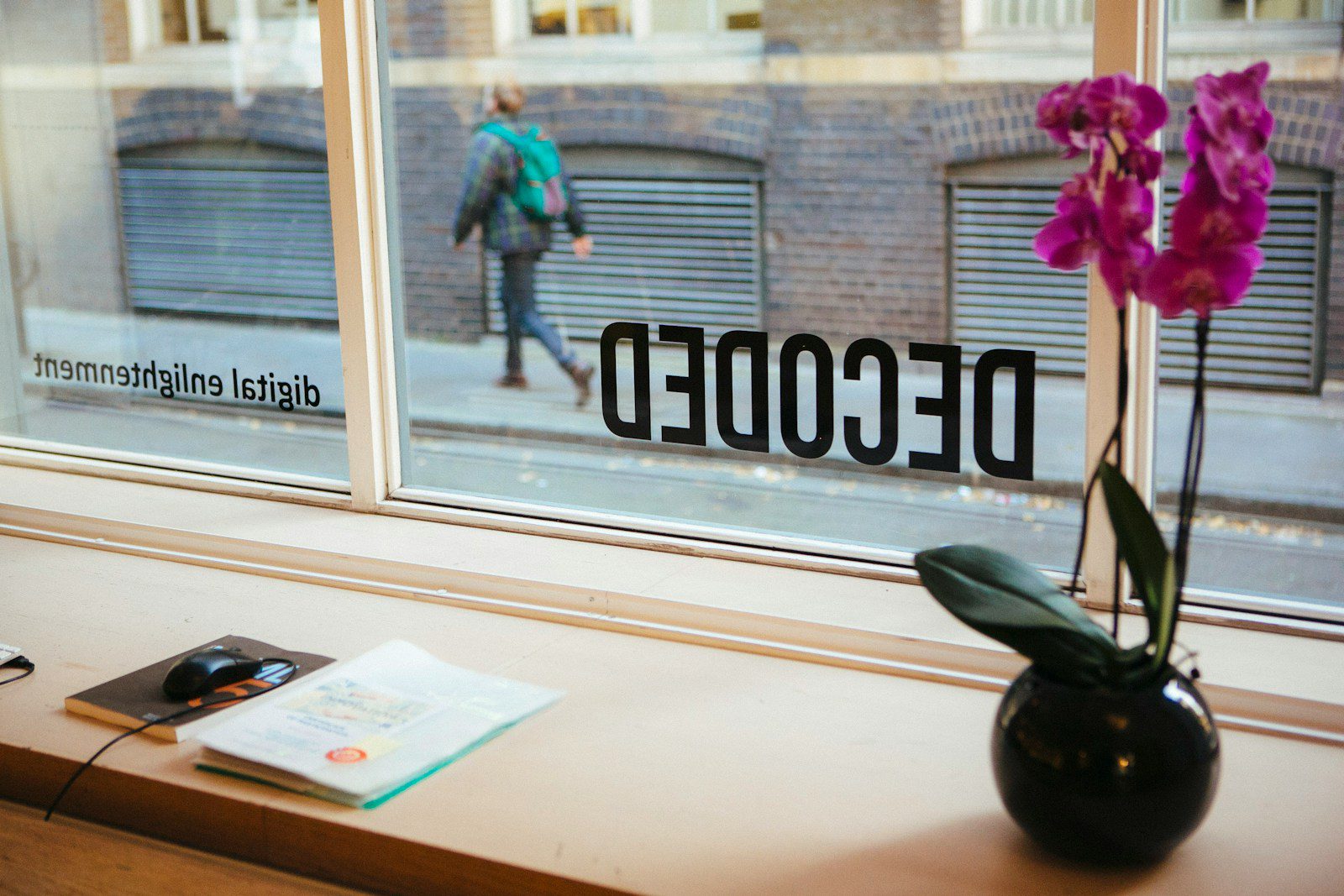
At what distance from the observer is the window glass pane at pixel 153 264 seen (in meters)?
2.51

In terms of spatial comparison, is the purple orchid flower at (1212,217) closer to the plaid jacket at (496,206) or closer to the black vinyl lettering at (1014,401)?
the black vinyl lettering at (1014,401)

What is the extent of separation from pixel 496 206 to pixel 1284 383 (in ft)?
9.13

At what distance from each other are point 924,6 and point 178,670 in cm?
401

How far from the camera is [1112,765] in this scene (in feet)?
3.46

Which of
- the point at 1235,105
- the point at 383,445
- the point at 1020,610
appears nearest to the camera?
the point at 1235,105

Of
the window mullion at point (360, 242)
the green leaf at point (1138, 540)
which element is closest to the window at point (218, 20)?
the window mullion at point (360, 242)

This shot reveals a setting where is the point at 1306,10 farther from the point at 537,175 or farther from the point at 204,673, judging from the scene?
the point at 537,175

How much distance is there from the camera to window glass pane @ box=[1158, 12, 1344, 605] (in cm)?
254

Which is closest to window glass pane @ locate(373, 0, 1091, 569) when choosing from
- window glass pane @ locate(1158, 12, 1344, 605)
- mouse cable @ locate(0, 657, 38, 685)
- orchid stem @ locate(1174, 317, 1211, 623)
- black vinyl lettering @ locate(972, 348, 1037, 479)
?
window glass pane @ locate(1158, 12, 1344, 605)

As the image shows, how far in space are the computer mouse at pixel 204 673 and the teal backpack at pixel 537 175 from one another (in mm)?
3321

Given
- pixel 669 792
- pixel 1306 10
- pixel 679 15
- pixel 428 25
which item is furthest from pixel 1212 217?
pixel 428 25

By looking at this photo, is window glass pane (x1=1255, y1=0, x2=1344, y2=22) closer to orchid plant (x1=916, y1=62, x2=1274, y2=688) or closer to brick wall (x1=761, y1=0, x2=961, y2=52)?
brick wall (x1=761, y1=0, x2=961, y2=52)

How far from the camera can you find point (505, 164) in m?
4.75

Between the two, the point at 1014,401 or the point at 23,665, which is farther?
the point at 1014,401
